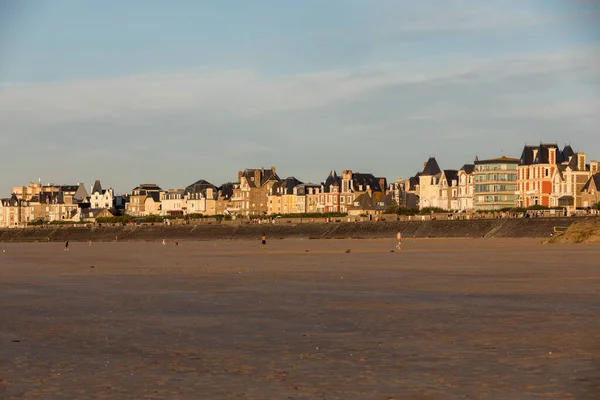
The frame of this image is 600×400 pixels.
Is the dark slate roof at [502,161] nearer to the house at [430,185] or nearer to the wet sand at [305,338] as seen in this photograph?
the house at [430,185]

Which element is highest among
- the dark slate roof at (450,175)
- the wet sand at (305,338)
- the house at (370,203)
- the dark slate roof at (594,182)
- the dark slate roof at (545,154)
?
the dark slate roof at (545,154)

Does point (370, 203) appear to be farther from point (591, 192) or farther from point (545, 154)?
point (591, 192)


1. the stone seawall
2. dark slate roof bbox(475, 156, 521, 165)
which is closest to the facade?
dark slate roof bbox(475, 156, 521, 165)

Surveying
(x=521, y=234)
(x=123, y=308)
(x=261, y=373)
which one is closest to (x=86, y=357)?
(x=261, y=373)

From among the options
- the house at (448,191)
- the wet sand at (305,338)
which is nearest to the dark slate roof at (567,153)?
the house at (448,191)

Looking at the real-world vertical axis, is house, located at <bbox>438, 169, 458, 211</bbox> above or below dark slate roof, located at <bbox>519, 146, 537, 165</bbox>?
below

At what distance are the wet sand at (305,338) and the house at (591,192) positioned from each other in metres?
114

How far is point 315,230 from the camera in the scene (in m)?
138

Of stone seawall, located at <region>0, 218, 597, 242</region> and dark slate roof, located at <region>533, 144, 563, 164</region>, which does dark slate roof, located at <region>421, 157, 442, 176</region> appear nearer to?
dark slate roof, located at <region>533, 144, 563, 164</region>

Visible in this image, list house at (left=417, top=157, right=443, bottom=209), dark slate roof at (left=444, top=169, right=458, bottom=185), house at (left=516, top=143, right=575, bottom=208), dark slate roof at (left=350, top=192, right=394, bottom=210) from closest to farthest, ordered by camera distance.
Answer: house at (left=516, top=143, right=575, bottom=208), dark slate roof at (left=444, top=169, right=458, bottom=185), house at (left=417, top=157, right=443, bottom=209), dark slate roof at (left=350, top=192, right=394, bottom=210)

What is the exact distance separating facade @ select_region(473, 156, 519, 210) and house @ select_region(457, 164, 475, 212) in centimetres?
470

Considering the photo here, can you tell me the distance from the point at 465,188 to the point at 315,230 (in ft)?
148

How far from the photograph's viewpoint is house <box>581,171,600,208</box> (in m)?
148

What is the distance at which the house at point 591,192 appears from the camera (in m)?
148
